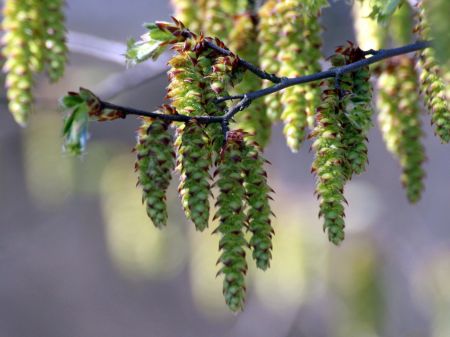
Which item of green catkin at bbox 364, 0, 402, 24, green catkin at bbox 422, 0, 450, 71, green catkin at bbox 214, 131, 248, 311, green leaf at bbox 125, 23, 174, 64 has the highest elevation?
green catkin at bbox 364, 0, 402, 24

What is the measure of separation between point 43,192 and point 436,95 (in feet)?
6.45

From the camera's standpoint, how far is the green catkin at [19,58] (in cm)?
163

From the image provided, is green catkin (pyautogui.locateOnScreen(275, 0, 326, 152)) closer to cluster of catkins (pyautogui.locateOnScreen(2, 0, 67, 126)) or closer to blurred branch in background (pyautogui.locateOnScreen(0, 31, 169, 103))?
cluster of catkins (pyautogui.locateOnScreen(2, 0, 67, 126))

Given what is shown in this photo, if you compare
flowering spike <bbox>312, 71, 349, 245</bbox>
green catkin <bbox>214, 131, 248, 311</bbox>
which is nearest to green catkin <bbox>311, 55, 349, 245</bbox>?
flowering spike <bbox>312, 71, 349, 245</bbox>

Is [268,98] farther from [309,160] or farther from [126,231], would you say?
[309,160]

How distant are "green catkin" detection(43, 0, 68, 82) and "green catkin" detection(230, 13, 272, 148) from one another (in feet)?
1.14

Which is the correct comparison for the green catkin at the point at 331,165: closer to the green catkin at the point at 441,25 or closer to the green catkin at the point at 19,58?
the green catkin at the point at 441,25

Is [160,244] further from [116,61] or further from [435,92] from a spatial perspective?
[435,92]

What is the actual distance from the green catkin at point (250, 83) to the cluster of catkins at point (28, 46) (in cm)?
36

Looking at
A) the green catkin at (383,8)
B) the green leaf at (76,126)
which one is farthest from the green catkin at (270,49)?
the green leaf at (76,126)

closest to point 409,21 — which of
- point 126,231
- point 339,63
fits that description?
point 339,63

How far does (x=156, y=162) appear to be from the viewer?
1.23 m

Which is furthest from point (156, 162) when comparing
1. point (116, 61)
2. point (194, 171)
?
point (116, 61)

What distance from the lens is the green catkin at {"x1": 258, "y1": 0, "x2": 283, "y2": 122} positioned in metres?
1.63
